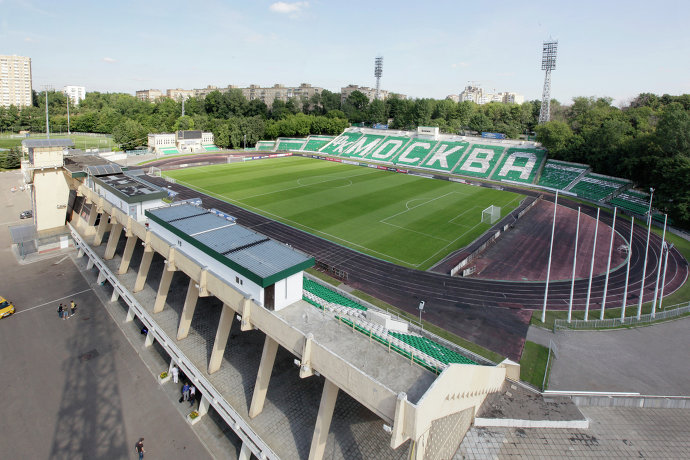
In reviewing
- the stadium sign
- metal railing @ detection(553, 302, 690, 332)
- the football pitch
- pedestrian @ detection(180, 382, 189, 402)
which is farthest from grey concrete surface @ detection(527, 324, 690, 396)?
the stadium sign

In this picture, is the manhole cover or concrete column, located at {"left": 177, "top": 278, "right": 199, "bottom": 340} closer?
concrete column, located at {"left": 177, "top": 278, "right": 199, "bottom": 340}

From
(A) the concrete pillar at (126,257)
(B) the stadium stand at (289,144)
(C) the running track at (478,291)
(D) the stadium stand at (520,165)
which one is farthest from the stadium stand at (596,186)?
(B) the stadium stand at (289,144)

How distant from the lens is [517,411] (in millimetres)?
15008

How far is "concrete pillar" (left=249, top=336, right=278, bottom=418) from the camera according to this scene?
1440 cm

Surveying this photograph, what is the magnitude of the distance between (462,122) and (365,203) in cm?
7956

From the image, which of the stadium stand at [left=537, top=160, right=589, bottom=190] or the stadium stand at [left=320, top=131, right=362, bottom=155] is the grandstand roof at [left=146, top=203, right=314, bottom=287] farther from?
the stadium stand at [left=320, top=131, right=362, bottom=155]

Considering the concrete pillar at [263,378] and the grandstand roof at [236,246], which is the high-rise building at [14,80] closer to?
the grandstand roof at [236,246]

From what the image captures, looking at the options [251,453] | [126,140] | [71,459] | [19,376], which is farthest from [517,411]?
[126,140]

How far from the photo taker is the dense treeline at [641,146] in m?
43.6

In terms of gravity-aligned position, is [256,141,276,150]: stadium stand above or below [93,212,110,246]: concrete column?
above

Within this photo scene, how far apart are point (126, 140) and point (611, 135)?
104 metres

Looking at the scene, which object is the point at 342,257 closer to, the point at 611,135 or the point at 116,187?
the point at 116,187

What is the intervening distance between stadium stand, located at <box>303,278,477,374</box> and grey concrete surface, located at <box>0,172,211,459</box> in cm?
772

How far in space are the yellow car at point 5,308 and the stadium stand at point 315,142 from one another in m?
81.4
